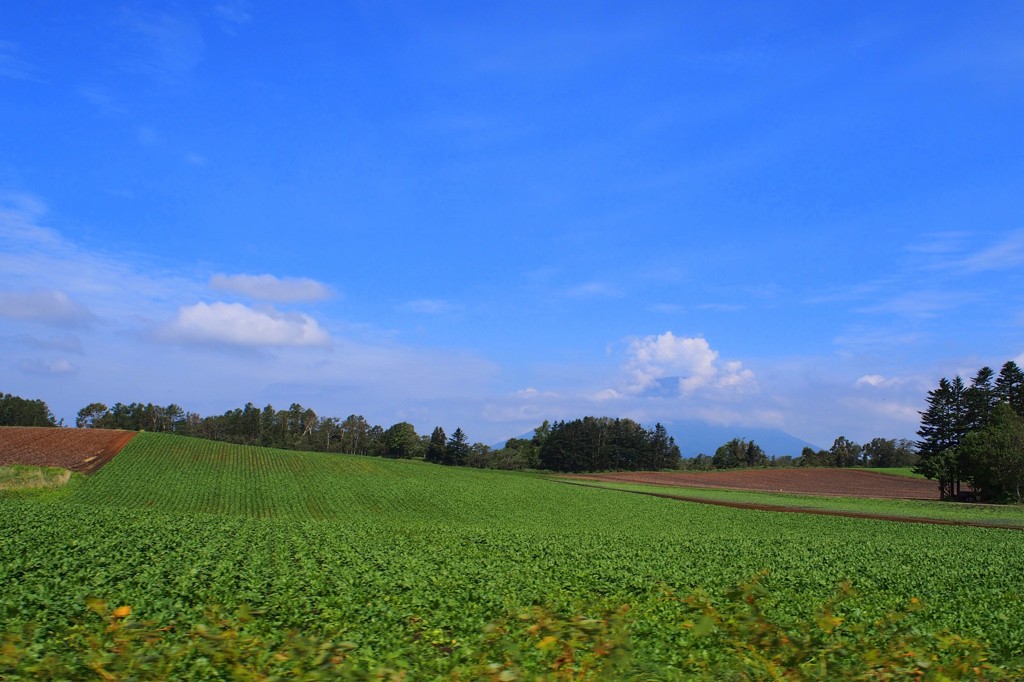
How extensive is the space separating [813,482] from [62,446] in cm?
10609

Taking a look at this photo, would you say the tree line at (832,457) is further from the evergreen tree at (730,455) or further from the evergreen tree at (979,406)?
the evergreen tree at (979,406)

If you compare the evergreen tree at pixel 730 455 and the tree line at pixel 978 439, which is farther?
the evergreen tree at pixel 730 455

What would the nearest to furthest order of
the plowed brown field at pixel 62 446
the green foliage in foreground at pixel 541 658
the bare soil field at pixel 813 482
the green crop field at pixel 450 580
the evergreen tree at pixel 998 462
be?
the green foliage in foreground at pixel 541 658
the green crop field at pixel 450 580
the plowed brown field at pixel 62 446
the evergreen tree at pixel 998 462
the bare soil field at pixel 813 482

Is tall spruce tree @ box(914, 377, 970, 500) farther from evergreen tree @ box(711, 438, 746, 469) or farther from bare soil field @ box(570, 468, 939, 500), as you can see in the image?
evergreen tree @ box(711, 438, 746, 469)

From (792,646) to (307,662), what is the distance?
15.3 ft

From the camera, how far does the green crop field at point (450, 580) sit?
461 inches

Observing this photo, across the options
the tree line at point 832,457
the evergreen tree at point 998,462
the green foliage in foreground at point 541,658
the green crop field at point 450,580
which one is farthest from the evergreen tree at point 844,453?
the green foliage in foreground at point 541,658

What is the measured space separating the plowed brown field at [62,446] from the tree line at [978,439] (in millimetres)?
93474

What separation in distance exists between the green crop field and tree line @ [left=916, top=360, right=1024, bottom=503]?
42.3 meters

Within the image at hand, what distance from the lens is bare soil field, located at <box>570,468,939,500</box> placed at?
9288cm

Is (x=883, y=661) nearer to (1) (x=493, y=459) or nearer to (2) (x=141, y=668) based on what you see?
(2) (x=141, y=668)

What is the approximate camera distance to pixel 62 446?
71.4 metres

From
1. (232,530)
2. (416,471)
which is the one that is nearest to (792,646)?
(232,530)

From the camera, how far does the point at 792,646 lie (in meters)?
6.54
